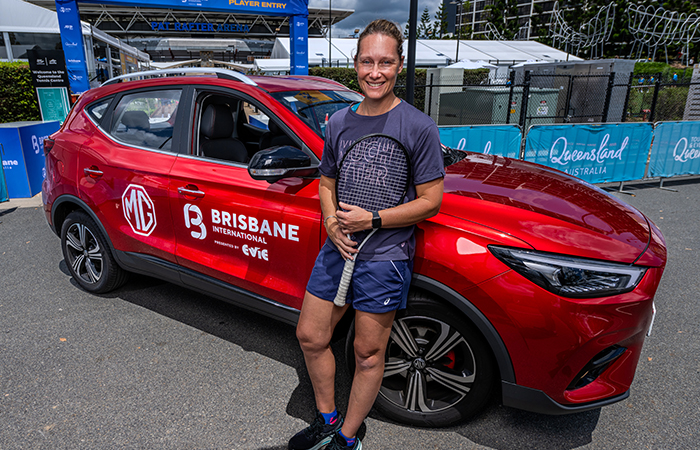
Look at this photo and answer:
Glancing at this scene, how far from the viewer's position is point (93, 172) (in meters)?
3.50

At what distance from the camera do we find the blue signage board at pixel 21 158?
6.98 metres

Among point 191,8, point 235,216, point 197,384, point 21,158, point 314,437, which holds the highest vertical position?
point 191,8

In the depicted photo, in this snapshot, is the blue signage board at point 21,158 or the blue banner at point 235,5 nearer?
the blue signage board at point 21,158

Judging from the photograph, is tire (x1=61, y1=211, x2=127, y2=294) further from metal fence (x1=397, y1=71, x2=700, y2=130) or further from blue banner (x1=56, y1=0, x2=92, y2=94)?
metal fence (x1=397, y1=71, x2=700, y2=130)

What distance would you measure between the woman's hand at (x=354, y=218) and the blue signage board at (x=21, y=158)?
7.04 metres

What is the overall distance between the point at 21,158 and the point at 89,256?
182 inches

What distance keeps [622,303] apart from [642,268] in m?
0.21

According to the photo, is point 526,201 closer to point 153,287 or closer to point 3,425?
point 3,425

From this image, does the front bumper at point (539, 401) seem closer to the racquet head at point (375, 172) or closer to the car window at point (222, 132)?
the racquet head at point (375, 172)

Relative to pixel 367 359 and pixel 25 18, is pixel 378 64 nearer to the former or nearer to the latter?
pixel 367 359

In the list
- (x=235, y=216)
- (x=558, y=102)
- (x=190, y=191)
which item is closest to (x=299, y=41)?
(x=558, y=102)

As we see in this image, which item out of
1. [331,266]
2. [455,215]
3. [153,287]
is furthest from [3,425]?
[455,215]

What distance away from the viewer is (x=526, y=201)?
2.29 meters

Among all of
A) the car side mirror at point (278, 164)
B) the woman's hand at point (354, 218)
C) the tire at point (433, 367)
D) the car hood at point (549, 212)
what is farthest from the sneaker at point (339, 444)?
the car side mirror at point (278, 164)
